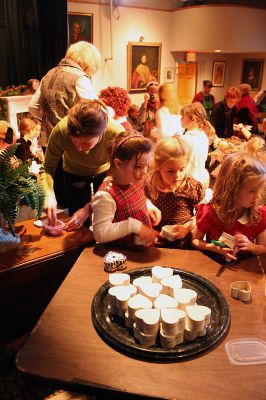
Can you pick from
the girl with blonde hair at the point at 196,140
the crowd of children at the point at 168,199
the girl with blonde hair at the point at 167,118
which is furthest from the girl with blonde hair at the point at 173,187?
the girl with blonde hair at the point at 167,118

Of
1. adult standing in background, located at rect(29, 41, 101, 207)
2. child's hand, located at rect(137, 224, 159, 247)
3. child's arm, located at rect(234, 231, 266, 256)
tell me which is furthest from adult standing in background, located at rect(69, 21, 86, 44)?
child's arm, located at rect(234, 231, 266, 256)

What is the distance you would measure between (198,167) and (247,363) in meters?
2.23

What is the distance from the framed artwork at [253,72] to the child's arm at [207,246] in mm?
7029

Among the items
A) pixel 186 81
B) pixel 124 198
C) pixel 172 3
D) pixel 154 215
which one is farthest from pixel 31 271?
pixel 186 81

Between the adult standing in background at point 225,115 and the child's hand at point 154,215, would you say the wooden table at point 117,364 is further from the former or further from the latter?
Answer: the adult standing in background at point 225,115

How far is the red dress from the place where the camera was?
1662mm

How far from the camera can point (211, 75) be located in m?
7.81

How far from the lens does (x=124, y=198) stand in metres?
1.68

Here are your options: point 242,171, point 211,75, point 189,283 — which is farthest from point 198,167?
point 211,75

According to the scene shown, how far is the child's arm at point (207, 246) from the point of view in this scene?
1494 mm

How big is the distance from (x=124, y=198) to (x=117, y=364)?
2.64ft

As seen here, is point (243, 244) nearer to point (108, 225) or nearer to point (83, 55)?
point (108, 225)

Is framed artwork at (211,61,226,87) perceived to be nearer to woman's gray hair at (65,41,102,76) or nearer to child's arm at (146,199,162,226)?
woman's gray hair at (65,41,102,76)

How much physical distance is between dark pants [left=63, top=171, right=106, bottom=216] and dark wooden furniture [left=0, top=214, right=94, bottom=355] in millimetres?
476
